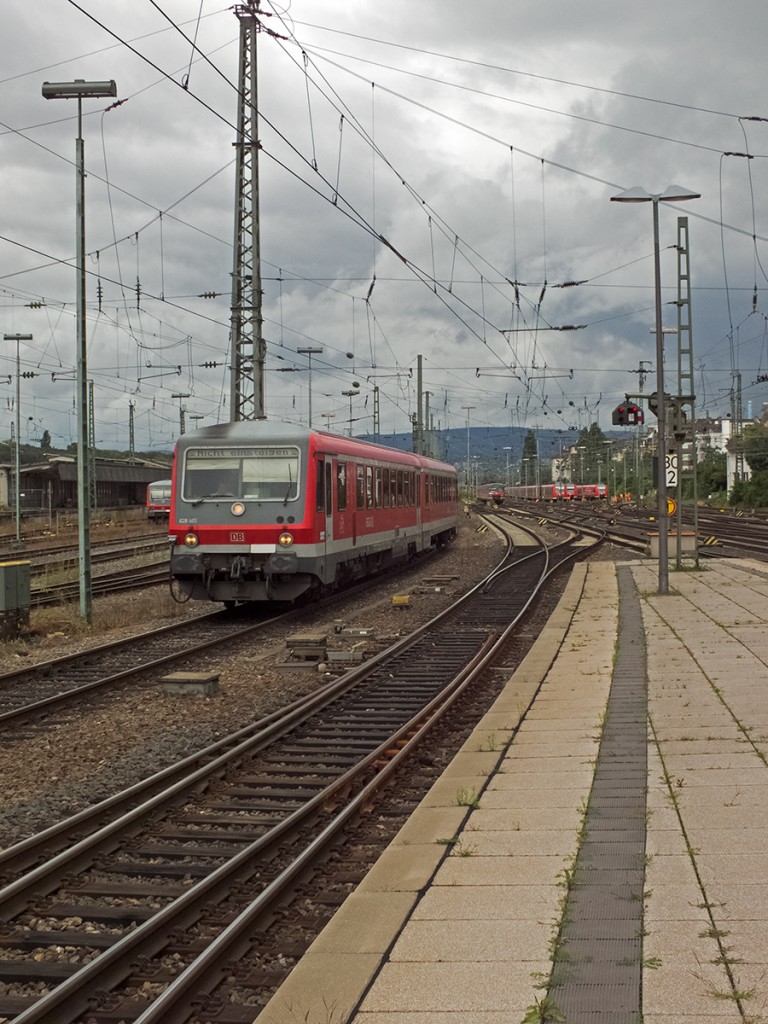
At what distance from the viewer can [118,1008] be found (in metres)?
4.19

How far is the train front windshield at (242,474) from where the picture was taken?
55.9ft

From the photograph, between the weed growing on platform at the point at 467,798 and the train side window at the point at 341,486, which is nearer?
the weed growing on platform at the point at 467,798

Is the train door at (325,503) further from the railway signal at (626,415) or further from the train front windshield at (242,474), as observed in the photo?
the railway signal at (626,415)

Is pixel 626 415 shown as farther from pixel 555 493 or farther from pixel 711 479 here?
pixel 555 493

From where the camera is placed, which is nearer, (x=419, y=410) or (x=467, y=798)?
(x=467, y=798)

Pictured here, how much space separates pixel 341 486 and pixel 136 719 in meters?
9.43

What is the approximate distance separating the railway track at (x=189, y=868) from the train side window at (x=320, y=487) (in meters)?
7.16

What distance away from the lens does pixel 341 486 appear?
1892cm

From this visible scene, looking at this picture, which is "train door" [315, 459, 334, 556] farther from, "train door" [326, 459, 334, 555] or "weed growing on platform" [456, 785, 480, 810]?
"weed growing on platform" [456, 785, 480, 810]

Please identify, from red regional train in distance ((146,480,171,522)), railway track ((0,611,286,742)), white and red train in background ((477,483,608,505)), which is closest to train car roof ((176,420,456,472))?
railway track ((0,611,286,742))

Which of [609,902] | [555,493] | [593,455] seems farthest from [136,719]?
[593,455]

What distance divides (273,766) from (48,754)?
6.14 feet

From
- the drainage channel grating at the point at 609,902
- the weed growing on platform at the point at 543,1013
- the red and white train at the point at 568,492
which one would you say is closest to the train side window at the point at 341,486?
the drainage channel grating at the point at 609,902

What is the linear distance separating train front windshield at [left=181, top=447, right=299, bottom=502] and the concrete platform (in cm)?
755
